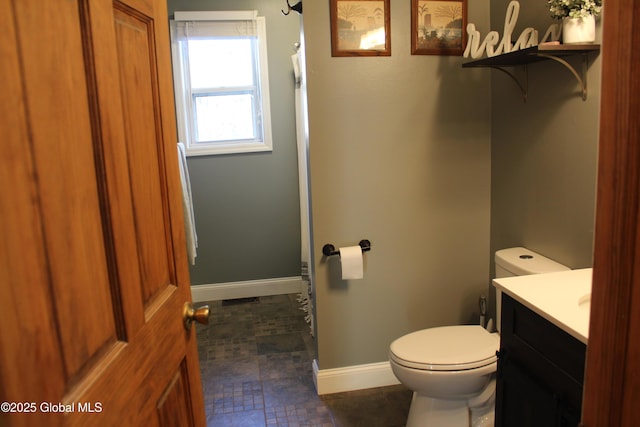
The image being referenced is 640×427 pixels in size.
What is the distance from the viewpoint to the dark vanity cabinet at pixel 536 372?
4.09 feet

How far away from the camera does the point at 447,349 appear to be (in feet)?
6.47

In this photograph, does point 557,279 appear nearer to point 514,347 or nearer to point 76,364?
point 514,347

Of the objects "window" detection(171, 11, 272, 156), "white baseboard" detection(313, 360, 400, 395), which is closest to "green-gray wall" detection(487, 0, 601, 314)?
"white baseboard" detection(313, 360, 400, 395)

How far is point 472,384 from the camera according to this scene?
1.89 m

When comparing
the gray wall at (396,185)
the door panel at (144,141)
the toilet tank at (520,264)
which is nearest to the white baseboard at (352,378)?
the gray wall at (396,185)

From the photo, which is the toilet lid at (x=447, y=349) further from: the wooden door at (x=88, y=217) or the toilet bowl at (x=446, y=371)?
the wooden door at (x=88, y=217)

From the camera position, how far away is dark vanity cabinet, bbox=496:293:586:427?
1.25 metres

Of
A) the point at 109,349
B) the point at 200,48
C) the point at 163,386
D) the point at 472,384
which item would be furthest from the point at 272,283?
the point at 109,349

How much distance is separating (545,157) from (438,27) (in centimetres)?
78

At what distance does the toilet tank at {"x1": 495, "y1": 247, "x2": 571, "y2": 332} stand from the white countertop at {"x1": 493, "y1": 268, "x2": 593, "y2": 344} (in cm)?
28

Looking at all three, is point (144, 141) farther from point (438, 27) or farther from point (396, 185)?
point (438, 27)

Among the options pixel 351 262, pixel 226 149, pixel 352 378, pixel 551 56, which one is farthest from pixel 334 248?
pixel 226 149

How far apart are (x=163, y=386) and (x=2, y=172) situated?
0.64m

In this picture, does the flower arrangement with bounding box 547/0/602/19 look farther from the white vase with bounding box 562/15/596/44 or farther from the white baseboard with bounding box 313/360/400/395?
the white baseboard with bounding box 313/360/400/395
